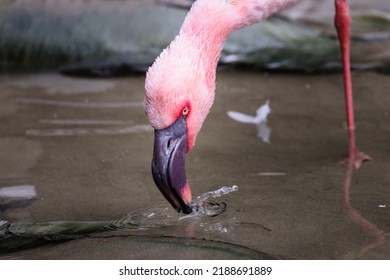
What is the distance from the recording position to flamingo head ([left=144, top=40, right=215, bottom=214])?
306 centimetres

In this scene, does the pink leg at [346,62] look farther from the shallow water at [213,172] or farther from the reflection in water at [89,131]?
the reflection in water at [89,131]

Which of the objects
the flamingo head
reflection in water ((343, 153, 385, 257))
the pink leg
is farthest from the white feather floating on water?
the flamingo head

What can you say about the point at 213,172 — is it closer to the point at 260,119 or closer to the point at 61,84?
the point at 260,119

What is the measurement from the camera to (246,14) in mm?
3529

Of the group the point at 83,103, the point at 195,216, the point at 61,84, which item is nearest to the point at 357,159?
the point at 195,216

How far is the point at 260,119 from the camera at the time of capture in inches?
181

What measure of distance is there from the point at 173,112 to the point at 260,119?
5.11ft

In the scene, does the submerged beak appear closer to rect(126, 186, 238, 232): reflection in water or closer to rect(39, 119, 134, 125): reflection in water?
rect(126, 186, 238, 232): reflection in water

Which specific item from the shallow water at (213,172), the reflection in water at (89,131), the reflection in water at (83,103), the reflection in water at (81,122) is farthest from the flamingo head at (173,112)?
the reflection in water at (83,103)

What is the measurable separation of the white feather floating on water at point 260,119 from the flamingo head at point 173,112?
121 centimetres

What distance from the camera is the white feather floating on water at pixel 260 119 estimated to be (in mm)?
4426

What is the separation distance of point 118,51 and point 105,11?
0.35 m

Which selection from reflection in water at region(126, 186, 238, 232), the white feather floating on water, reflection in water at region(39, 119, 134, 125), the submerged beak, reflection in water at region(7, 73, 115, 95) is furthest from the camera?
reflection in water at region(7, 73, 115, 95)

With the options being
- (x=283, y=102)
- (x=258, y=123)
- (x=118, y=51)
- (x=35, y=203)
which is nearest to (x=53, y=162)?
(x=35, y=203)
